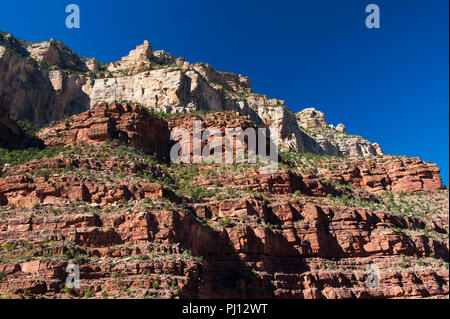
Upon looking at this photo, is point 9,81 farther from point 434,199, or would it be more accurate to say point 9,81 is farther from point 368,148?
point 368,148

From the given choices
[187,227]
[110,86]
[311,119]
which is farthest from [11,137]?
[311,119]

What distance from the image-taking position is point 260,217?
49.1 meters

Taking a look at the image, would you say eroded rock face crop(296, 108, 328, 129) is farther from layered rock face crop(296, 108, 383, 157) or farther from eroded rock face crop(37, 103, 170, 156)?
eroded rock face crop(37, 103, 170, 156)

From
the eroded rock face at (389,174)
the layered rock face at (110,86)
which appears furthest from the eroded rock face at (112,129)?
the eroded rock face at (389,174)

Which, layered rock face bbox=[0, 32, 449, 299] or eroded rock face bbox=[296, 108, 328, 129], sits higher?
eroded rock face bbox=[296, 108, 328, 129]

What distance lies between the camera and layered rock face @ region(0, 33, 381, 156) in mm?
88688

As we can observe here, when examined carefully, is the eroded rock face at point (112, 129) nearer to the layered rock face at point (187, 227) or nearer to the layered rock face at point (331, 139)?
the layered rock face at point (187, 227)

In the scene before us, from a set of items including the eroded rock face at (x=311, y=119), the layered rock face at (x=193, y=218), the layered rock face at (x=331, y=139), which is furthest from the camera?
the eroded rock face at (x=311, y=119)

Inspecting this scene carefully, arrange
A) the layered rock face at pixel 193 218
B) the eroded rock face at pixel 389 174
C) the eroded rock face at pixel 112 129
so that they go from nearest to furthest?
the layered rock face at pixel 193 218, the eroded rock face at pixel 112 129, the eroded rock face at pixel 389 174

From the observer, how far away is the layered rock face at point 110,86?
291 feet

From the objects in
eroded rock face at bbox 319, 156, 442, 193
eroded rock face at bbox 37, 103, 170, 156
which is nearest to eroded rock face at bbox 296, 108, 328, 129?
eroded rock face at bbox 319, 156, 442, 193

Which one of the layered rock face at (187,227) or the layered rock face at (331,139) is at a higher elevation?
the layered rock face at (331,139)
